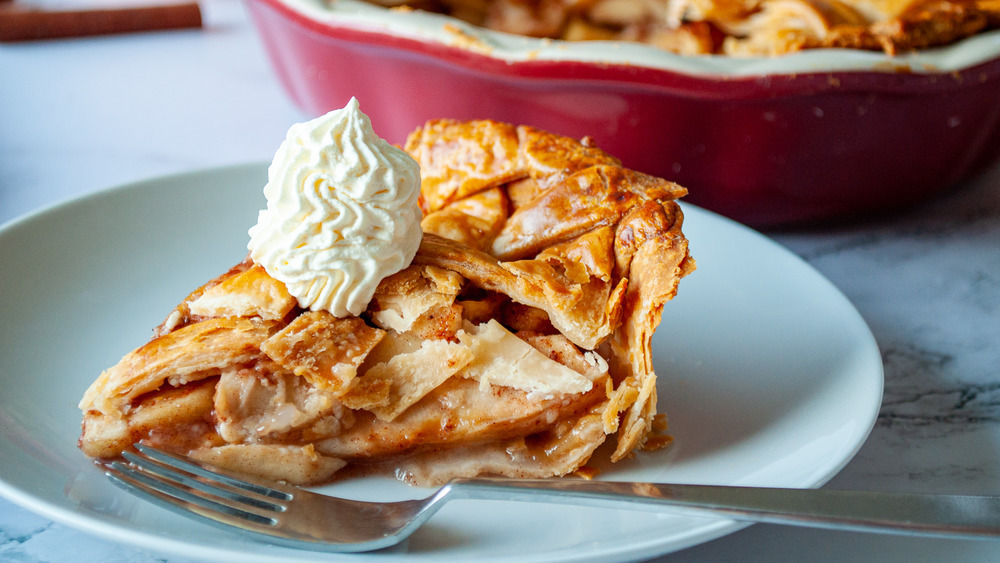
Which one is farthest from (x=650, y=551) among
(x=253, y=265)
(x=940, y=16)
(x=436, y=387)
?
(x=940, y=16)

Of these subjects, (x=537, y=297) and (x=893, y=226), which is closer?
(x=537, y=297)

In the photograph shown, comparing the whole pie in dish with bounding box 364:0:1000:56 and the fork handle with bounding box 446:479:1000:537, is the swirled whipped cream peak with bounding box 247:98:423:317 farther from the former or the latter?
the whole pie in dish with bounding box 364:0:1000:56

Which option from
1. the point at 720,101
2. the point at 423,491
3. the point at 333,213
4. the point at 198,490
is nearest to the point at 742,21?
the point at 720,101

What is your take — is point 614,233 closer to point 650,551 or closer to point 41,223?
point 650,551

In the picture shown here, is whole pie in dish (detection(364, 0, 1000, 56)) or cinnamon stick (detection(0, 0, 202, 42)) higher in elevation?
whole pie in dish (detection(364, 0, 1000, 56))

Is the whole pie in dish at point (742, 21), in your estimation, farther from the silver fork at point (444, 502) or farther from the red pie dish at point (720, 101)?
the silver fork at point (444, 502)

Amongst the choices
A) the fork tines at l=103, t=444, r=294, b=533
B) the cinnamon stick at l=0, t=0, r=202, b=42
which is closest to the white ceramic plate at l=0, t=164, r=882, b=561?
the fork tines at l=103, t=444, r=294, b=533
